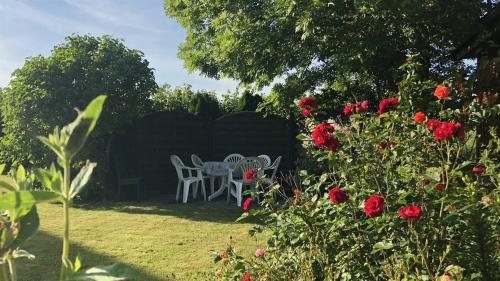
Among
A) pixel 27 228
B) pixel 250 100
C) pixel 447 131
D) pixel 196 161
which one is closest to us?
pixel 27 228

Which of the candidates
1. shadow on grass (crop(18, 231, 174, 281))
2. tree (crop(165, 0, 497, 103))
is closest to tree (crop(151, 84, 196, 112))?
tree (crop(165, 0, 497, 103))

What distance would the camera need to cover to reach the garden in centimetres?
211

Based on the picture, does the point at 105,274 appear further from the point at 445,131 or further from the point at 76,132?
the point at 445,131

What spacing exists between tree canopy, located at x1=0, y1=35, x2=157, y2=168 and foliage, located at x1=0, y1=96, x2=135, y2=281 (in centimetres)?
804

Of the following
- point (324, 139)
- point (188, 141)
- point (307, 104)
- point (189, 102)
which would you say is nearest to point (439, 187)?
point (324, 139)

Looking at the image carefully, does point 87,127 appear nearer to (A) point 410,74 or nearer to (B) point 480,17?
(A) point 410,74

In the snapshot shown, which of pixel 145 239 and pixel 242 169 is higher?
pixel 242 169

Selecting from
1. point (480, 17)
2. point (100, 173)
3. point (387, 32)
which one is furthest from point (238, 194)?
point (480, 17)

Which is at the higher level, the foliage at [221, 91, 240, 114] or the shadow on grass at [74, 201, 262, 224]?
the foliage at [221, 91, 240, 114]

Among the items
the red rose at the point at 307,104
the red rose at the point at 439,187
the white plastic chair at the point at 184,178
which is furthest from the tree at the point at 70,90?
the red rose at the point at 439,187

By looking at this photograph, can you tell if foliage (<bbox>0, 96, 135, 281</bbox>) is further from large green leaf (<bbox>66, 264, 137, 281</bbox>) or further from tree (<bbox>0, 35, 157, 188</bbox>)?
tree (<bbox>0, 35, 157, 188</bbox>)

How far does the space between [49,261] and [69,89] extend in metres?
4.65

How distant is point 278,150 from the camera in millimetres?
10234

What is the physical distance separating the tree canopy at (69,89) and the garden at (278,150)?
0.03 metres
